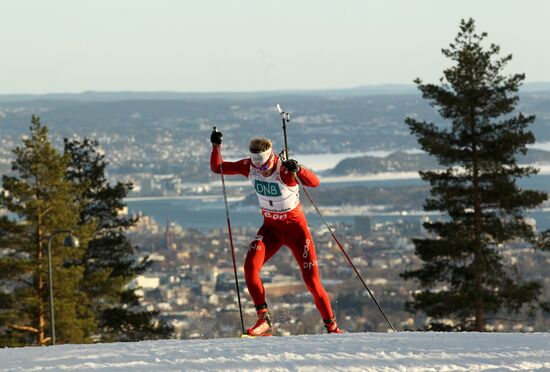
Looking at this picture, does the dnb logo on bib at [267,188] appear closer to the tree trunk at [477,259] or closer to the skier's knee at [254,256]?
the skier's knee at [254,256]

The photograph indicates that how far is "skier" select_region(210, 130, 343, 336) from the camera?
11.4 meters

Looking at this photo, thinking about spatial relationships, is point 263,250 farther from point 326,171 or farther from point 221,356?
point 326,171

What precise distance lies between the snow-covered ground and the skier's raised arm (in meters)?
1.84

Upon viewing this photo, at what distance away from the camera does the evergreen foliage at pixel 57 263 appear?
28.9 metres

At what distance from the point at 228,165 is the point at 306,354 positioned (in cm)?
301

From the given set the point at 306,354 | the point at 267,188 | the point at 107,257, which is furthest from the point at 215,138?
the point at 107,257

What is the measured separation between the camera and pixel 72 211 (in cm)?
3105

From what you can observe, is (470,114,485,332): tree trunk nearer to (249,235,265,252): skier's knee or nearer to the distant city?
the distant city

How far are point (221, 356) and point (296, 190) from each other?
8.39ft

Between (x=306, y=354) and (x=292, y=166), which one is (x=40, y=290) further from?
(x=306, y=354)

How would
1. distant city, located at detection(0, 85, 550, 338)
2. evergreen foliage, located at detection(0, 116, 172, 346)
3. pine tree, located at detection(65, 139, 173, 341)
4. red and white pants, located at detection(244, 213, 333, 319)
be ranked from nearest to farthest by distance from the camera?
red and white pants, located at detection(244, 213, 333, 319) < evergreen foliage, located at detection(0, 116, 172, 346) < pine tree, located at detection(65, 139, 173, 341) < distant city, located at detection(0, 85, 550, 338)

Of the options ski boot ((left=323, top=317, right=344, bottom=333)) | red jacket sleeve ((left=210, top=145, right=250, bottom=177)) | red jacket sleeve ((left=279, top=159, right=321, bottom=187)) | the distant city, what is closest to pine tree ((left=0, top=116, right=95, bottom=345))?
the distant city

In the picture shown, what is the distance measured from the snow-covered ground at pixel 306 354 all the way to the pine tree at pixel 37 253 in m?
18.3

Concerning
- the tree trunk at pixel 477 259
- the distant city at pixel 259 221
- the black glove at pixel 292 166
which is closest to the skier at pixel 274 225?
the black glove at pixel 292 166
